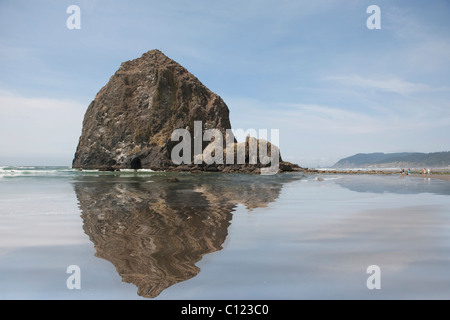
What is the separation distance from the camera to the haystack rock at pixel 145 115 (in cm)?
9206

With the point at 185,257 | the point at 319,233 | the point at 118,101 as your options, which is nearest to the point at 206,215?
the point at 319,233

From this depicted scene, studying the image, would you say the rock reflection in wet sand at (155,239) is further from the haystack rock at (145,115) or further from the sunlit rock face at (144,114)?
the sunlit rock face at (144,114)

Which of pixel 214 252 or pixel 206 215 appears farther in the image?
pixel 206 215

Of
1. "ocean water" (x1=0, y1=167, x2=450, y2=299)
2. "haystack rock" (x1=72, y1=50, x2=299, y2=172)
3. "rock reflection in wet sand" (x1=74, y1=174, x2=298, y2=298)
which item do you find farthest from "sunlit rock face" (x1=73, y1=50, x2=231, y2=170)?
"ocean water" (x1=0, y1=167, x2=450, y2=299)

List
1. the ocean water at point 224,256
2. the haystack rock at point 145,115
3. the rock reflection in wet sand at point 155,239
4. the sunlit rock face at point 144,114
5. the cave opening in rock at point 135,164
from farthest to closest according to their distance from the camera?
the sunlit rock face at point 144,114, the haystack rock at point 145,115, the cave opening in rock at point 135,164, the rock reflection in wet sand at point 155,239, the ocean water at point 224,256

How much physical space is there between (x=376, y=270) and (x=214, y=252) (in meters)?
3.02

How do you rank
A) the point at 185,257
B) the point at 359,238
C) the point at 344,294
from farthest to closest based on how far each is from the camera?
the point at 359,238
the point at 185,257
the point at 344,294

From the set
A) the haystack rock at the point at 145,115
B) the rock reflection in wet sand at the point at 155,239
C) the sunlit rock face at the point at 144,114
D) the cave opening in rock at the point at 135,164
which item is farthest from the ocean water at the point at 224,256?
the cave opening in rock at the point at 135,164

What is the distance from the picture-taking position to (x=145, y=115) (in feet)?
316

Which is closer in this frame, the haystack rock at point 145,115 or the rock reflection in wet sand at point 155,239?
the rock reflection in wet sand at point 155,239

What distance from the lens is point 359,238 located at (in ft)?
24.2

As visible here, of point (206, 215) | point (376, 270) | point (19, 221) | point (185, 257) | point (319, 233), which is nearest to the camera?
point (376, 270)
